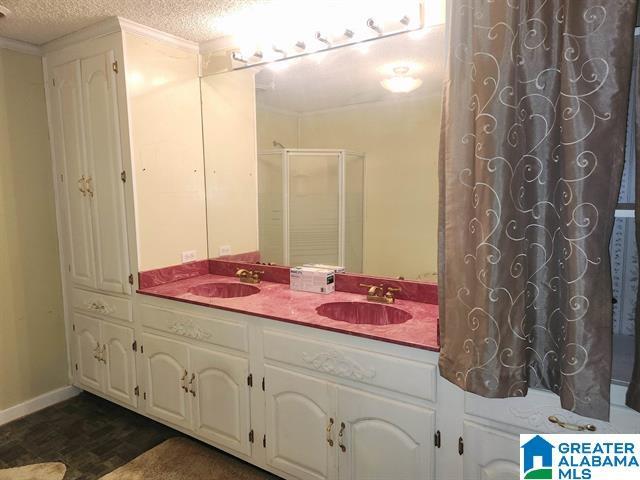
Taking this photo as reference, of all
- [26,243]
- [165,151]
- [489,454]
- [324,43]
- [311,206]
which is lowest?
[489,454]

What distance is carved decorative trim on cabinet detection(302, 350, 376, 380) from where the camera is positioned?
5.25 feet

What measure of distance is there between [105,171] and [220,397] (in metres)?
1.42

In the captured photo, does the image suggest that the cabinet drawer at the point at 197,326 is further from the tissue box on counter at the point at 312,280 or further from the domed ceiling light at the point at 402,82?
the domed ceiling light at the point at 402,82

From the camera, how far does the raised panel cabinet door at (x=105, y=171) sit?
230 cm

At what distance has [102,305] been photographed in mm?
2531

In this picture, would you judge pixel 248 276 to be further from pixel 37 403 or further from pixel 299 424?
pixel 37 403

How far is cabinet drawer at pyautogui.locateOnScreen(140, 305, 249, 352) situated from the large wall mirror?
609 millimetres

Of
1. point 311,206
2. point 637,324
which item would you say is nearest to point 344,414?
point 637,324

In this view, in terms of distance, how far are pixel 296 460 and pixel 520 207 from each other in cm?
140

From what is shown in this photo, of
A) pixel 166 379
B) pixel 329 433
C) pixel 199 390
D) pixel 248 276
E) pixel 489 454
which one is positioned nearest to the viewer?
pixel 489 454

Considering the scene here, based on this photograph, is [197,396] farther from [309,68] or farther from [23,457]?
[309,68]

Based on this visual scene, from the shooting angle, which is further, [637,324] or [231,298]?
[231,298]

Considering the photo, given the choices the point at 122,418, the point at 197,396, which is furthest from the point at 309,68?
the point at 122,418

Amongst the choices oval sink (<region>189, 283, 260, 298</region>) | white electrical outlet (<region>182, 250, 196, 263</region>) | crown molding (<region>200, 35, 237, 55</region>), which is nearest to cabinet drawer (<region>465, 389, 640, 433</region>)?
oval sink (<region>189, 283, 260, 298</region>)
